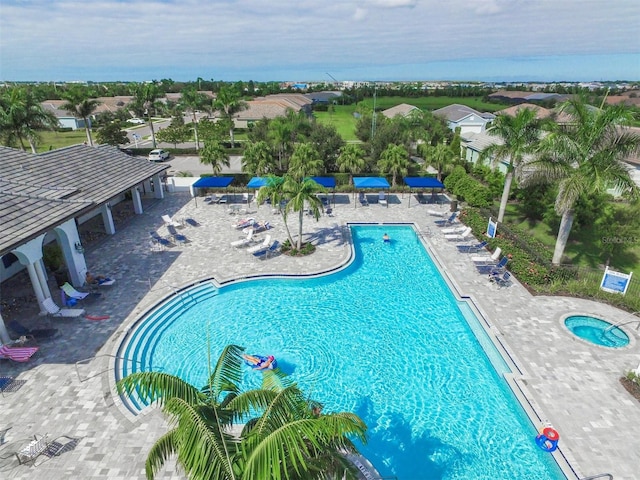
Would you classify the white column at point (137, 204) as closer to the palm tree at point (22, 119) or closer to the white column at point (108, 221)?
the white column at point (108, 221)

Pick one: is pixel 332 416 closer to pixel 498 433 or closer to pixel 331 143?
pixel 498 433

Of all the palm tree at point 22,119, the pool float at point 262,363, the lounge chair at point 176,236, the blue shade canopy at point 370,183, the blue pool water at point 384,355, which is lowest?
the blue pool water at point 384,355

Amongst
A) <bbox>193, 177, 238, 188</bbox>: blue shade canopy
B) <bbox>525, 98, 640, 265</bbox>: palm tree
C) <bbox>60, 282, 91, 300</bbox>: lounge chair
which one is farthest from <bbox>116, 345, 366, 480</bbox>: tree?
<bbox>193, 177, 238, 188</bbox>: blue shade canopy

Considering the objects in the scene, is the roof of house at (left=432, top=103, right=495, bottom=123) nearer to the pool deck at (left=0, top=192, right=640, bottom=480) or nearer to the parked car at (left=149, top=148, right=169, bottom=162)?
the parked car at (left=149, top=148, right=169, bottom=162)

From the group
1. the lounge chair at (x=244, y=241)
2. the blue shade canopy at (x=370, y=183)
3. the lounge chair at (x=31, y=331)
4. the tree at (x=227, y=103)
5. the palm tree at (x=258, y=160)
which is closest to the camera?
the lounge chair at (x=31, y=331)

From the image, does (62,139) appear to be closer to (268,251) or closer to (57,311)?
(268,251)

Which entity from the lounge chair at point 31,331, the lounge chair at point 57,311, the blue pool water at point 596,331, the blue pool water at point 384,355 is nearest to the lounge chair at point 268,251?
the blue pool water at point 384,355

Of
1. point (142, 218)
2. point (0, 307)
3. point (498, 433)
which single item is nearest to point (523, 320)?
point (498, 433)
